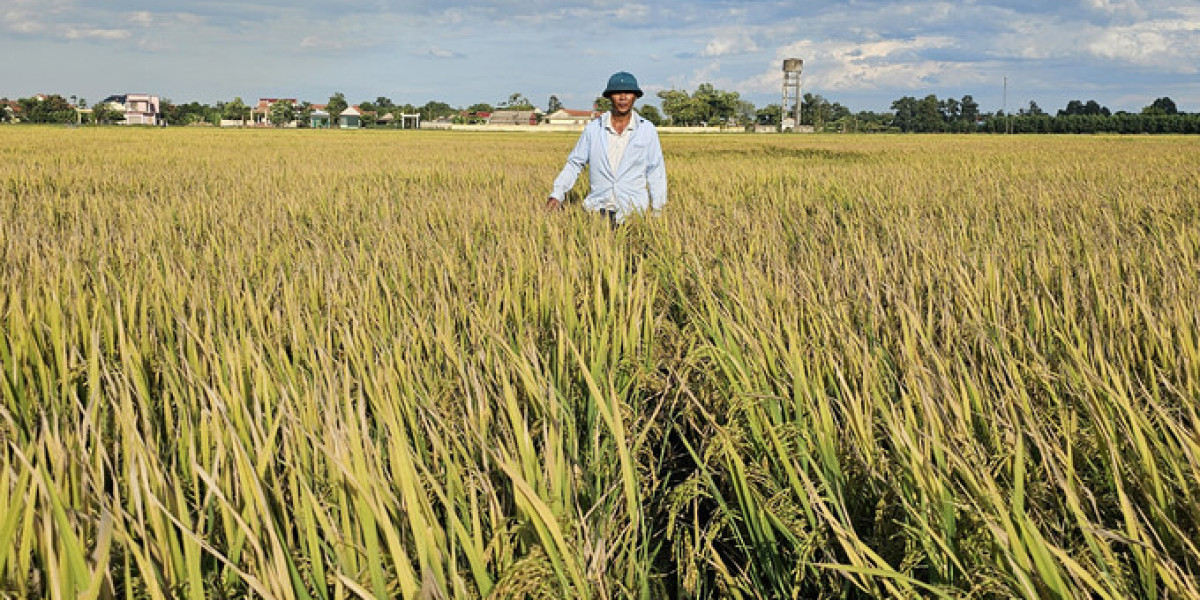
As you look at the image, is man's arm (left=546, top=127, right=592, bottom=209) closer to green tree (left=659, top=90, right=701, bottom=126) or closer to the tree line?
the tree line

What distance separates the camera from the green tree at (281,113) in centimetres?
9054

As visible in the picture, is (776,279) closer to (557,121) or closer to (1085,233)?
(1085,233)

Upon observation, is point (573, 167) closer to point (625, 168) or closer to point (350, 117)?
point (625, 168)

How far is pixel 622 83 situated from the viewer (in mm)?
4145

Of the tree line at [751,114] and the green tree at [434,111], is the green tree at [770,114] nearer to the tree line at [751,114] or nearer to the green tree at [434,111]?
the tree line at [751,114]

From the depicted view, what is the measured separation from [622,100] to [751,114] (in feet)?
389

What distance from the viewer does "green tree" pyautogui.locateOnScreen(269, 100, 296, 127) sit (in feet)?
→ 297

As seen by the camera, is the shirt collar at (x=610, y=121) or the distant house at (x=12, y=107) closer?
the shirt collar at (x=610, y=121)

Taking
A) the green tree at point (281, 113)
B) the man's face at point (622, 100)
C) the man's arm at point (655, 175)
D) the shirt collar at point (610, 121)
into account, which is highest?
the green tree at point (281, 113)

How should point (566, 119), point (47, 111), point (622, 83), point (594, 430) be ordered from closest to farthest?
1. point (594, 430)
2. point (622, 83)
3. point (47, 111)
4. point (566, 119)

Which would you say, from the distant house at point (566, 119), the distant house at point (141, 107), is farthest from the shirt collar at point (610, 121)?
the distant house at point (141, 107)

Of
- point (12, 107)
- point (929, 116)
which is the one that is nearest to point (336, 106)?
point (12, 107)

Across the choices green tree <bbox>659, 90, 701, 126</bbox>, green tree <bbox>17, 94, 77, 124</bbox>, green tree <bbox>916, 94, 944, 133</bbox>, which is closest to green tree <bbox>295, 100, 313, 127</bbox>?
green tree <bbox>17, 94, 77, 124</bbox>

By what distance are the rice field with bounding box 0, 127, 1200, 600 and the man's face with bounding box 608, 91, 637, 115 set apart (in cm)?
104
